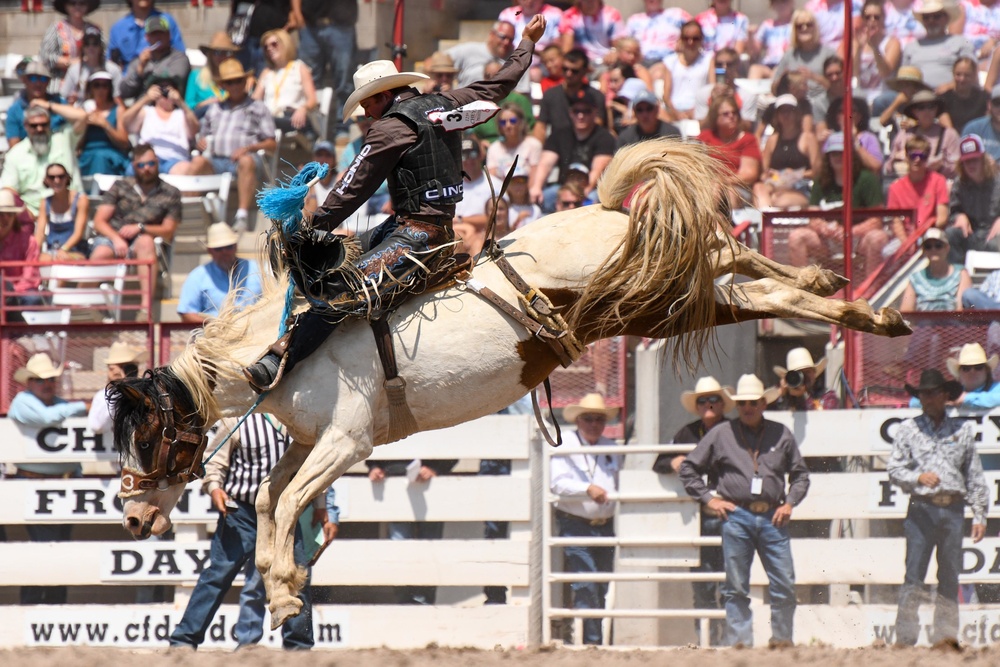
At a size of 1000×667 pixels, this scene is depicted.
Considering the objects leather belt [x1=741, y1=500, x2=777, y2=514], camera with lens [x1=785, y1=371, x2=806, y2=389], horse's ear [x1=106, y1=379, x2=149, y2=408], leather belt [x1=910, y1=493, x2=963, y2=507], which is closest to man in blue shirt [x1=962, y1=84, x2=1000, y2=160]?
camera with lens [x1=785, y1=371, x2=806, y2=389]

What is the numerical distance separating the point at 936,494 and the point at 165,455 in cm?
471

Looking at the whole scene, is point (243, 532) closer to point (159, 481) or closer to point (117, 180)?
point (159, 481)

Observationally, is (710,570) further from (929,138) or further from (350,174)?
(350,174)

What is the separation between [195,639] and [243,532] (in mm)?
649

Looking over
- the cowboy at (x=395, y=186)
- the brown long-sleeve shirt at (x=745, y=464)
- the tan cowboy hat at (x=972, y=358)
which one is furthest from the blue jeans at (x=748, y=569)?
the cowboy at (x=395, y=186)

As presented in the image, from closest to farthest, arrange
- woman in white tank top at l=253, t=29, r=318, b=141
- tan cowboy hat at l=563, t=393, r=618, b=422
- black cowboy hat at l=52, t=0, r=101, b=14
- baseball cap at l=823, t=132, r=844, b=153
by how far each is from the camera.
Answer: tan cowboy hat at l=563, t=393, r=618, b=422, baseball cap at l=823, t=132, r=844, b=153, woman in white tank top at l=253, t=29, r=318, b=141, black cowboy hat at l=52, t=0, r=101, b=14

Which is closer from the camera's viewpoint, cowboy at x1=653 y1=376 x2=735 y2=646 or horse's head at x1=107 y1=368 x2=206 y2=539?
horse's head at x1=107 y1=368 x2=206 y2=539

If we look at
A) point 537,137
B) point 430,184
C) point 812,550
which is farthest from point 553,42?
point 430,184

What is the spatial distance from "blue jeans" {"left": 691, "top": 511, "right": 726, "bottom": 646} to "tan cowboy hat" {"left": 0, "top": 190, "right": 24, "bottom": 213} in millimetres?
6067

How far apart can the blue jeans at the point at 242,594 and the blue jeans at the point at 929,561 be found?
12.0 ft

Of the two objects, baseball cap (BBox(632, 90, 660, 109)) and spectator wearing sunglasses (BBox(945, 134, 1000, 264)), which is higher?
baseball cap (BBox(632, 90, 660, 109))

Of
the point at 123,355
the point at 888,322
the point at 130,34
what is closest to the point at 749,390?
the point at 888,322

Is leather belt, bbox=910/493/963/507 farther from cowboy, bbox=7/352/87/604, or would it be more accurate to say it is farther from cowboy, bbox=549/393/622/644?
cowboy, bbox=7/352/87/604

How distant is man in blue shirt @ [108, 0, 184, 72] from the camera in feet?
40.2
